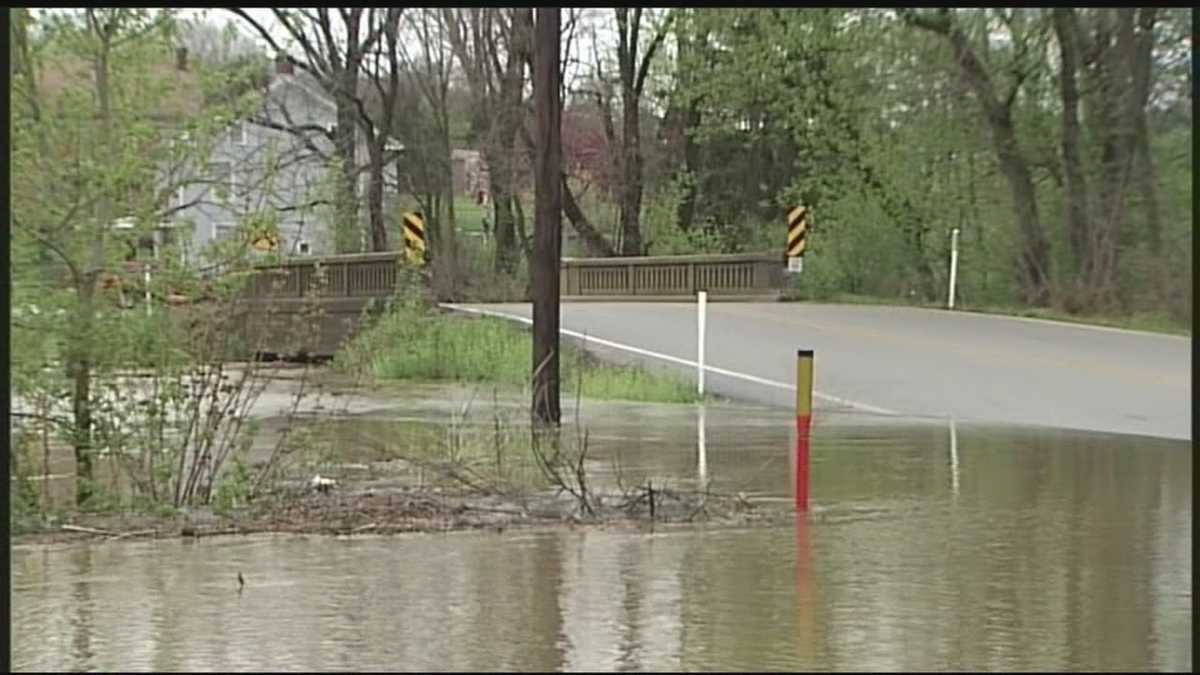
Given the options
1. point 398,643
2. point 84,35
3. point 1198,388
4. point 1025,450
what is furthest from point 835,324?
point 398,643

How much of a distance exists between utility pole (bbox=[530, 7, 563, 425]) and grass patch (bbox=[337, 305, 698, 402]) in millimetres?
4018

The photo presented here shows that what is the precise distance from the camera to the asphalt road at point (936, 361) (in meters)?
17.5

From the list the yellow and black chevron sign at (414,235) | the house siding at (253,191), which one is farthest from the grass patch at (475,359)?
the house siding at (253,191)

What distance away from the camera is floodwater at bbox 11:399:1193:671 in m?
6.46

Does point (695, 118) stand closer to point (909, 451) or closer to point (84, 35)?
point (909, 451)

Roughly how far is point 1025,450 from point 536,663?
312 inches

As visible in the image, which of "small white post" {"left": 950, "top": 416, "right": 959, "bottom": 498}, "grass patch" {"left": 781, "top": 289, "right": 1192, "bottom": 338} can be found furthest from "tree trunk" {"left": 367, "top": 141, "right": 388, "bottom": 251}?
"small white post" {"left": 950, "top": 416, "right": 959, "bottom": 498}

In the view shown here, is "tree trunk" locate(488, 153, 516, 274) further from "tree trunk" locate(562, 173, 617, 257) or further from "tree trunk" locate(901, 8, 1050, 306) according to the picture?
"tree trunk" locate(901, 8, 1050, 306)

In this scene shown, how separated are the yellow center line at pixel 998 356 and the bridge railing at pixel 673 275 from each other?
720cm

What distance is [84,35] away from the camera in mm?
9328

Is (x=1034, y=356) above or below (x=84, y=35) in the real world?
below

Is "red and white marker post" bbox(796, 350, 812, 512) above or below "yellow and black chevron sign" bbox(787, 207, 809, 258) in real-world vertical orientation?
below

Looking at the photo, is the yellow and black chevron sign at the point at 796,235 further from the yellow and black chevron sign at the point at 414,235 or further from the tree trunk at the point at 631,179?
the tree trunk at the point at 631,179

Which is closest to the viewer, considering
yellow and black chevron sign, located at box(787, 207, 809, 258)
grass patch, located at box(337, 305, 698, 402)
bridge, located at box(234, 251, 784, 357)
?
bridge, located at box(234, 251, 784, 357)
